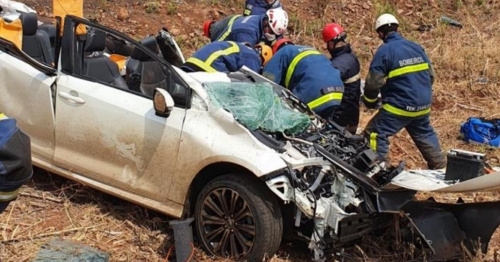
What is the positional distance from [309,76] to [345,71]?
2.75ft

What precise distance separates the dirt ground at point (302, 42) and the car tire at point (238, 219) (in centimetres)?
18

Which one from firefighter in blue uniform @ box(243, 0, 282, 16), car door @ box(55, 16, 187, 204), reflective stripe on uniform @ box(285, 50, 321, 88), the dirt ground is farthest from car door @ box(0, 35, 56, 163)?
firefighter in blue uniform @ box(243, 0, 282, 16)

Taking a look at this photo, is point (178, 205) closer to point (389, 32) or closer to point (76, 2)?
point (389, 32)

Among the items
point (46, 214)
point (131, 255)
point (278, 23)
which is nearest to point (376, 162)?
point (131, 255)

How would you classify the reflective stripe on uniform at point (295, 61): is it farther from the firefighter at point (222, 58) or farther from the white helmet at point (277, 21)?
the white helmet at point (277, 21)

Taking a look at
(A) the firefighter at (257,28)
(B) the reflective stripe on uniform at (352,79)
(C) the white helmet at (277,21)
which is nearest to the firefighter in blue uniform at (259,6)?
(A) the firefighter at (257,28)

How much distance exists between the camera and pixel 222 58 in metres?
6.27

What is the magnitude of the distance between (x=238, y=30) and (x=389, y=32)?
1.78m

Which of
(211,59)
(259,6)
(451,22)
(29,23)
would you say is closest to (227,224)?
(211,59)

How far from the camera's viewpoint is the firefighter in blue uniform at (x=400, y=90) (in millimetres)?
6645

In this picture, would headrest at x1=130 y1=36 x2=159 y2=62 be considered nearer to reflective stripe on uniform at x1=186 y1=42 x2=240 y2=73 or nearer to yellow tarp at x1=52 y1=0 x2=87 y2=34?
reflective stripe on uniform at x1=186 y1=42 x2=240 y2=73

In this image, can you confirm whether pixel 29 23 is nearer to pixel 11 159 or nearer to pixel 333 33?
pixel 333 33

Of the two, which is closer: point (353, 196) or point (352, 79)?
point (353, 196)

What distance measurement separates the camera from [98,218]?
5441 mm
